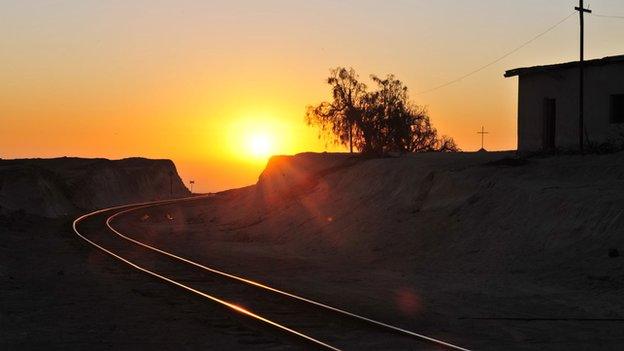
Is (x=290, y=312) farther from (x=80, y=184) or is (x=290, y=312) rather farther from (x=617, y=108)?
(x=80, y=184)

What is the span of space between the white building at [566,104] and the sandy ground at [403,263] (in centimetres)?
256

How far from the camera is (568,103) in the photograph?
113ft

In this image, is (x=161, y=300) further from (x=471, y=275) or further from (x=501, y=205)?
(x=501, y=205)

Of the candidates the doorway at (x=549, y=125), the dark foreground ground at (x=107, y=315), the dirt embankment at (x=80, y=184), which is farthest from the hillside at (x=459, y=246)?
the dirt embankment at (x=80, y=184)

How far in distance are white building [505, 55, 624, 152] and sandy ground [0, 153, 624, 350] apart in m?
2.56

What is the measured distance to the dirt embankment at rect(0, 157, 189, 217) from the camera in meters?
69.2

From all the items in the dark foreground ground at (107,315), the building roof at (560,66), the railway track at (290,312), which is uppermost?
the building roof at (560,66)

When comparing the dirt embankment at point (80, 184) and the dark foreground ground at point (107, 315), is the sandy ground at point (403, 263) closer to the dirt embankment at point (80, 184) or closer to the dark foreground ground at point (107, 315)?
the dark foreground ground at point (107, 315)

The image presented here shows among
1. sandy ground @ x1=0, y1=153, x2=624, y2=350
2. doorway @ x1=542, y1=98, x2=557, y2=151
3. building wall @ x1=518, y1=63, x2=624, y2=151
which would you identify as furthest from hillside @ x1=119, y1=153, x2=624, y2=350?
Result: doorway @ x1=542, y1=98, x2=557, y2=151

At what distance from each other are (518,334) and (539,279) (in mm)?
7753

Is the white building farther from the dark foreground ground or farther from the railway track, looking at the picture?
the dark foreground ground

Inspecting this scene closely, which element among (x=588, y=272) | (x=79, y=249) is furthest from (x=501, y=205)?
(x=79, y=249)

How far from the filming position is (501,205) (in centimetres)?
2684

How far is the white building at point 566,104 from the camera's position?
32.5 m
